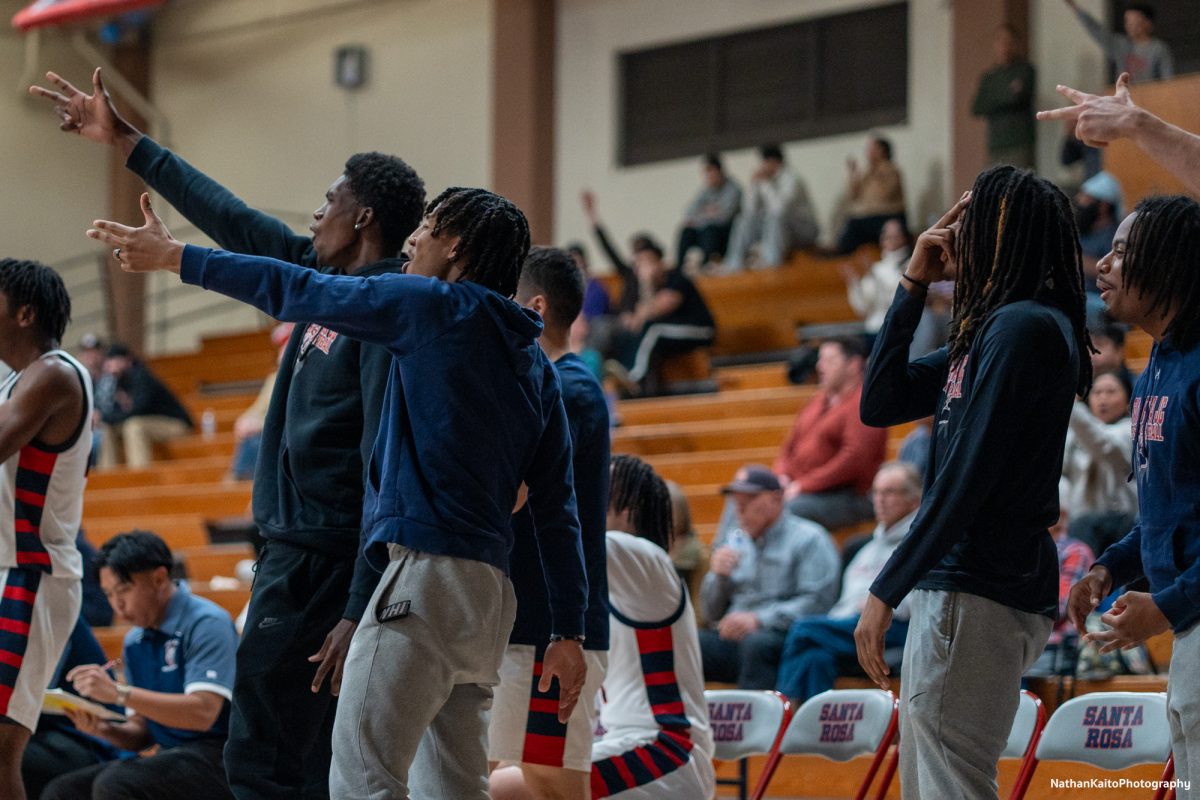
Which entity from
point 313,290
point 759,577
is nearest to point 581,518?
point 313,290

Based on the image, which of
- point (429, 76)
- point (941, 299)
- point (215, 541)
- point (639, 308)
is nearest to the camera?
point (941, 299)

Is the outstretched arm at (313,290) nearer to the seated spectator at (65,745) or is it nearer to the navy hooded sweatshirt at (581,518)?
the navy hooded sweatshirt at (581,518)

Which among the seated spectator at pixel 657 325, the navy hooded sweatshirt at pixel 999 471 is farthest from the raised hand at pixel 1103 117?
the seated spectator at pixel 657 325

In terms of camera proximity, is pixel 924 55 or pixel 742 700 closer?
pixel 742 700

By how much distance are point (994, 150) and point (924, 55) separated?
173 cm

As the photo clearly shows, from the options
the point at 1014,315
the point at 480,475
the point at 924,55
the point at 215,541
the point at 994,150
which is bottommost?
the point at 215,541

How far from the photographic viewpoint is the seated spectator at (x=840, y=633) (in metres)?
6.18

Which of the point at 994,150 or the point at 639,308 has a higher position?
the point at 994,150

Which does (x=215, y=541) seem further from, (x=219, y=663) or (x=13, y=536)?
(x=13, y=536)

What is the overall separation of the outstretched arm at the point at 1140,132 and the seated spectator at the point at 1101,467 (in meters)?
3.33

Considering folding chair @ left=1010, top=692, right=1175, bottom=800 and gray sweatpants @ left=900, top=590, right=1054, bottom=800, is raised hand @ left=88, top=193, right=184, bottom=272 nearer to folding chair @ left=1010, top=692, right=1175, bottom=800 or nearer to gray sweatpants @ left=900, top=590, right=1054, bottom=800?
gray sweatpants @ left=900, top=590, right=1054, bottom=800

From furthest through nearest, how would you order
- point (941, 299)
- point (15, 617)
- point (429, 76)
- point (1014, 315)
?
1. point (429, 76)
2. point (941, 299)
3. point (15, 617)
4. point (1014, 315)

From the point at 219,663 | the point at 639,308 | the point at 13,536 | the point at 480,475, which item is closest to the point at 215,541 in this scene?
the point at 639,308

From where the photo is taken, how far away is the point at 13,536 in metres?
4.41
